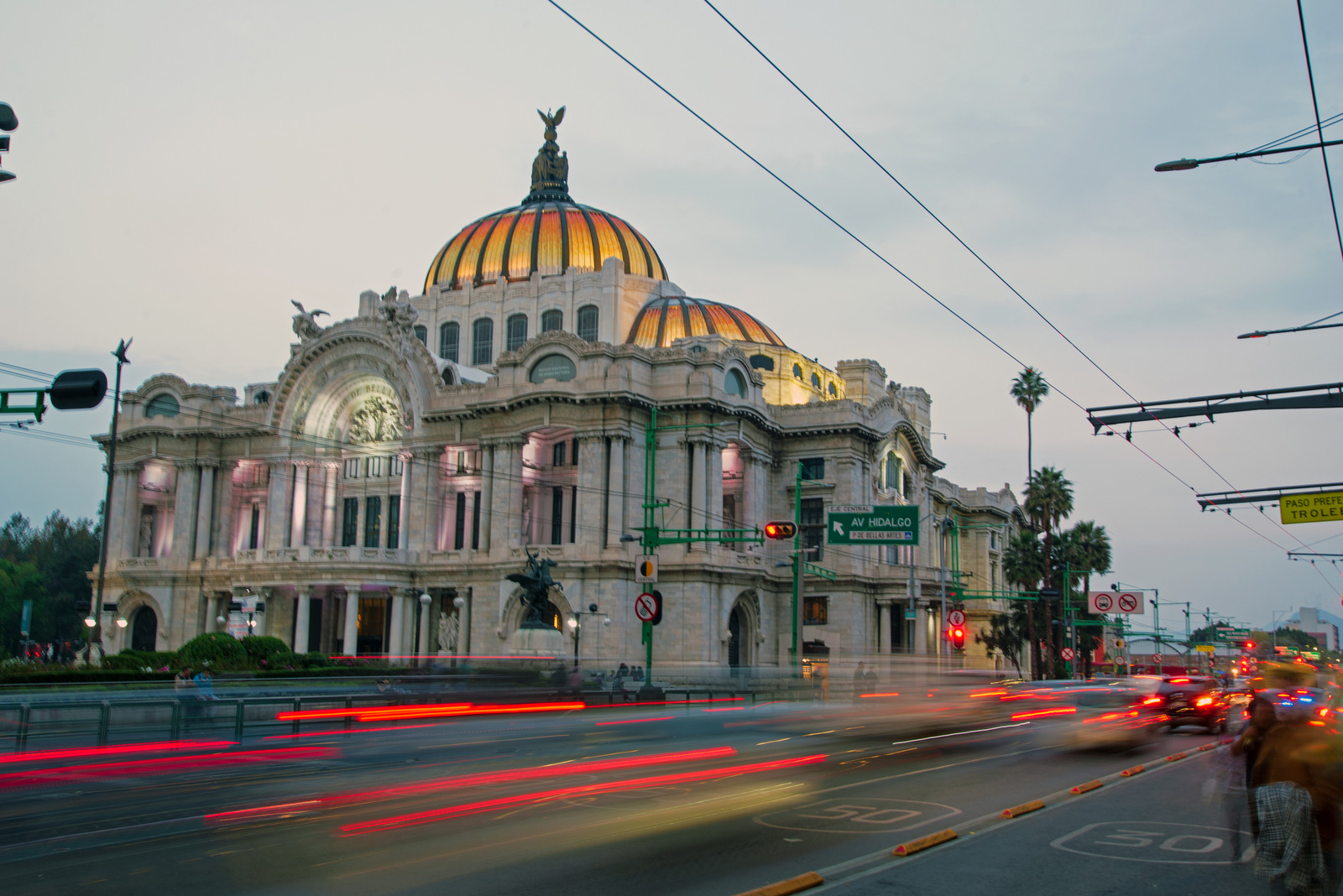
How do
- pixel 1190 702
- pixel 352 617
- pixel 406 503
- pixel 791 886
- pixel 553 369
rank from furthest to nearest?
pixel 406 503 → pixel 352 617 → pixel 553 369 → pixel 1190 702 → pixel 791 886

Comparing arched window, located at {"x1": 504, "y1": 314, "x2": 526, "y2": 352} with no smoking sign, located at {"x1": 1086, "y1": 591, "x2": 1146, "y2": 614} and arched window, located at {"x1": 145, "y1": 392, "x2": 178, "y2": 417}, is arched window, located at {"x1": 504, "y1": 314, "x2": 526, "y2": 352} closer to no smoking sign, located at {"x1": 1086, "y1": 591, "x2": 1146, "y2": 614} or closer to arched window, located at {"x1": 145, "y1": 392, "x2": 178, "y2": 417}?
arched window, located at {"x1": 145, "y1": 392, "x2": 178, "y2": 417}

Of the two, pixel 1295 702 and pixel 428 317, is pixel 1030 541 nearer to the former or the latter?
pixel 428 317

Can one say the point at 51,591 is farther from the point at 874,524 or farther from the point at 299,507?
the point at 874,524

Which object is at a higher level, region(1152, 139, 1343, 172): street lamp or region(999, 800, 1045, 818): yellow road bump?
region(1152, 139, 1343, 172): street lamp

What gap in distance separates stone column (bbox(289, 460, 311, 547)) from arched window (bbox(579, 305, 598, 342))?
61.5 feet

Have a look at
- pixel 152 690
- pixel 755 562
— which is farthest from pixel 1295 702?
pixel 755 562

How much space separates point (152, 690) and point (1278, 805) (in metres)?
30.8

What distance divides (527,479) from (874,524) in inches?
950

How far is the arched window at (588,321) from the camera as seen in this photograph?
72.9 meters

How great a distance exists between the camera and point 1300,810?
9.09m

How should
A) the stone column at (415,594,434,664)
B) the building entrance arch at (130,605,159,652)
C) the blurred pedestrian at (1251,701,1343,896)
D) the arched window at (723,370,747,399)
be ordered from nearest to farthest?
the blurred pedestrian at (1251,701,1343,896) → the stone column at (415,594,434,664) → the arched window at (723,370,747,399) → the building entrance arch at (130,605,159,652)

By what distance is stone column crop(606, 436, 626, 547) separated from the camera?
2224 inches

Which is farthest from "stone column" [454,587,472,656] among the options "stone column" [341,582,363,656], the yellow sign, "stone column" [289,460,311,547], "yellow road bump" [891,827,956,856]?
"yellow road bump" [891,827,956,856]

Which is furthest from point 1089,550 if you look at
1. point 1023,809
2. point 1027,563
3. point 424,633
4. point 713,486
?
point 1023,809
